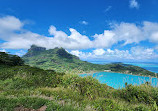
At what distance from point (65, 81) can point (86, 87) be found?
Result: 2019 millimetres

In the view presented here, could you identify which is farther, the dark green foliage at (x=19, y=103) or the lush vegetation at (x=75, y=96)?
the lush vegetation at (x=75, y=96)

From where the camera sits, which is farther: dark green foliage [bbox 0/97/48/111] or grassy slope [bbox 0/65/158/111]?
grassy slope [bbox 0/65/158/111]

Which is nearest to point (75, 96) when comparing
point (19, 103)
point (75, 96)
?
point (75, 96)

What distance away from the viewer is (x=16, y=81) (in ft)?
23.2

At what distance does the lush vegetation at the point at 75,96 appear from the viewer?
347cm

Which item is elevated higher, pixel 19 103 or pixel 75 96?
pixel 19 103

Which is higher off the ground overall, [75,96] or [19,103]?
[19,103]

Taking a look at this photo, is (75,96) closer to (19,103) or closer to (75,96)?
(75,96)

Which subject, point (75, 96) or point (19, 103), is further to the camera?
point (75, 96)

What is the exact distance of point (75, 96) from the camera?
199 inches

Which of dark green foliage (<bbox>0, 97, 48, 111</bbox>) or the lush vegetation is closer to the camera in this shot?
dark green foliage (<bbox>0, 97, 48, 111</bbox>)

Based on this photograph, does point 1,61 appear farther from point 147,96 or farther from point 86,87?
point 147,96

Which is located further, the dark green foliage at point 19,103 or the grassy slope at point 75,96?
the grassy slope at point 75,96

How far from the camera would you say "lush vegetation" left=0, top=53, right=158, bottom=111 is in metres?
3.47
